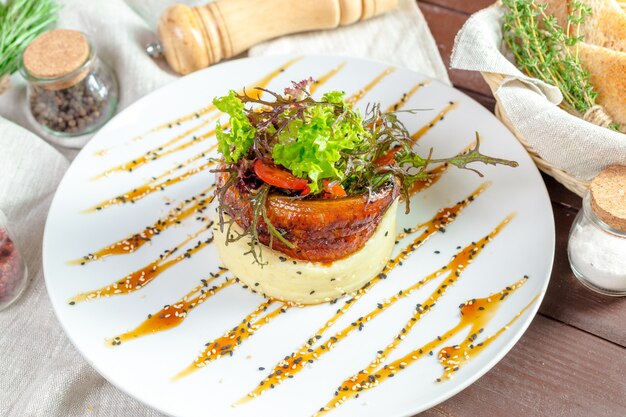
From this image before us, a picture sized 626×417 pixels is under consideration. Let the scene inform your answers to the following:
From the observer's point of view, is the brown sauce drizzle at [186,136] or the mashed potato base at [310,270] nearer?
the mashed potato base at [310,270]

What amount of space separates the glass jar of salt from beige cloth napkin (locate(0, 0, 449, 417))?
69.5 inches

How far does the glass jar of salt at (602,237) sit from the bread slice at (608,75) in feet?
1.47

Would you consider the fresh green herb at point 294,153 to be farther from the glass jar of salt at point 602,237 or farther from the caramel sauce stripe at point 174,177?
the glass jar of salt at point 602,237

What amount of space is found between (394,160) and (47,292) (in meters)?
2.12

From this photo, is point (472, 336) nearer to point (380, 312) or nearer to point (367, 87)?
point (380, 312)

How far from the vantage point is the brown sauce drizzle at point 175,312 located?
381 cm

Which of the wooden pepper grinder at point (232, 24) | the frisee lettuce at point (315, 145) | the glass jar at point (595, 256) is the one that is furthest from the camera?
the wooden pepper grinder at point (232, 24)

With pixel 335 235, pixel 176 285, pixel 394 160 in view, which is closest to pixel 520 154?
pixel 394 160

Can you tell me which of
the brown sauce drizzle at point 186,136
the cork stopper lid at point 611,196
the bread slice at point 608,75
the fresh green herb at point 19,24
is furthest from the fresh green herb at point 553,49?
the fresh green herb at point 19,24

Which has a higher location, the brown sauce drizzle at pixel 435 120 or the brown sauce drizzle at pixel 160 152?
the brown sauce drizzle at pixel 435 120

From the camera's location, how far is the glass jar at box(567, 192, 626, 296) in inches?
154

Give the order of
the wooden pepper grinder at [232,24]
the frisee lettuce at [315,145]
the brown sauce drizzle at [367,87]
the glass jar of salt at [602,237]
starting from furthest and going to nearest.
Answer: the wooden pepper grinder at [232,24]
the brown sauce drizzle at [367,87]
the glass jar of salt at [602,237]
the frisee lettuce at [315,145]

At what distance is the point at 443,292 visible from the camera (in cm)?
399

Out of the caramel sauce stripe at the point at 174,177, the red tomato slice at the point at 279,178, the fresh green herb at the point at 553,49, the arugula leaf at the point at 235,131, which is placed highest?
the fresh green herb at the point at 553,49
